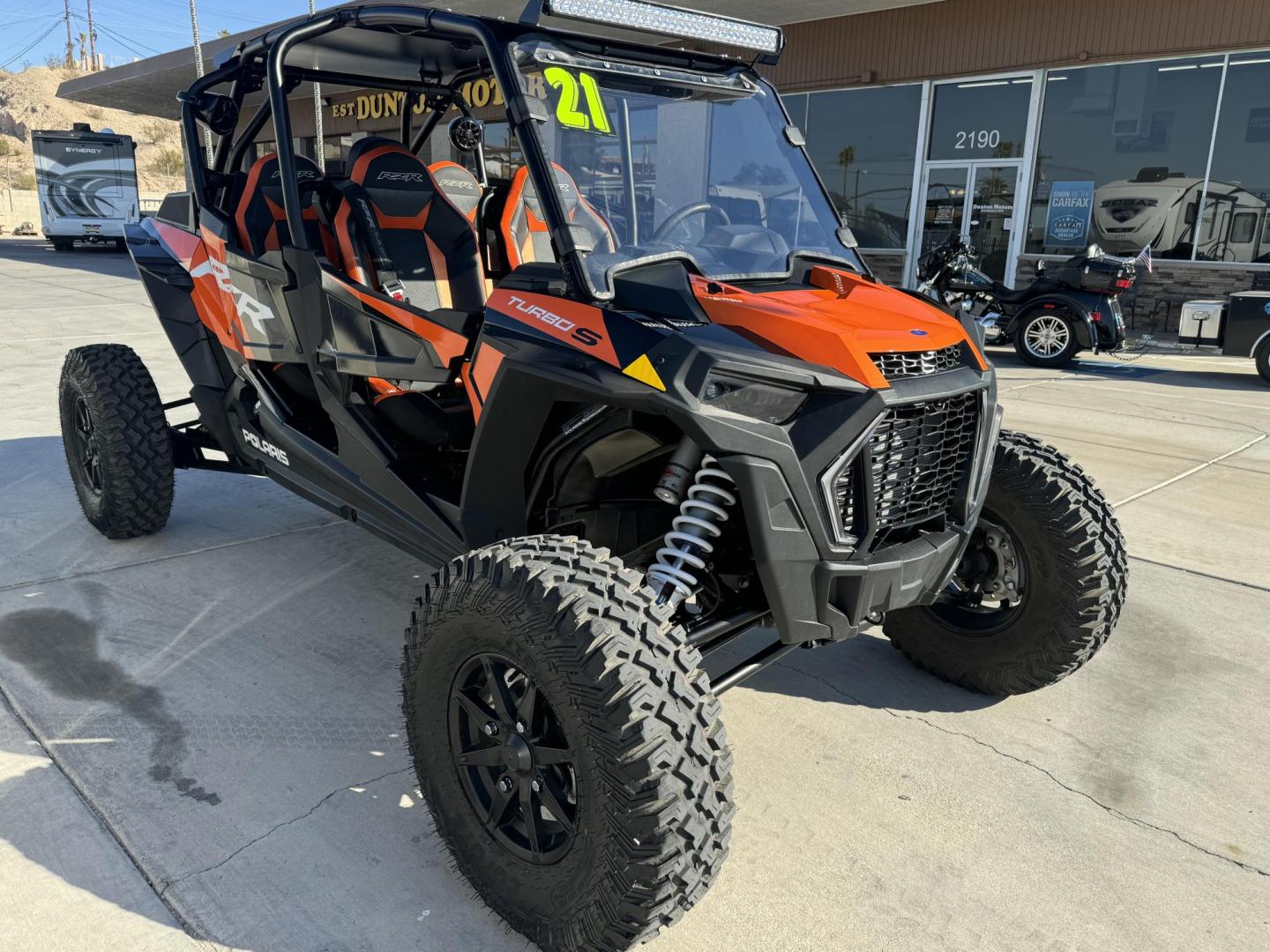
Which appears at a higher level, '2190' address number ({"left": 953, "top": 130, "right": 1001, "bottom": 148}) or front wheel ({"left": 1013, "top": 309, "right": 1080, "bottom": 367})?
'2190' address number ({"left": 953, "top": 130, "right": 1001, "bottom": 148})

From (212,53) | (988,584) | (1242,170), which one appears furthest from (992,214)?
(212,53)

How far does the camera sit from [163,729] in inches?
115

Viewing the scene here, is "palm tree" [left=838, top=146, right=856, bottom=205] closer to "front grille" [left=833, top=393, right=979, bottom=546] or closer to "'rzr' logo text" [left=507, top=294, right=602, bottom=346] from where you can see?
"front grille" [left=833, top=393, right=979, bottom=546]

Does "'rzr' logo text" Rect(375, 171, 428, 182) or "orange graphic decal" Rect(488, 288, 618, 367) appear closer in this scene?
"orange graphic decal" Rect(488, 288, 618, 367)

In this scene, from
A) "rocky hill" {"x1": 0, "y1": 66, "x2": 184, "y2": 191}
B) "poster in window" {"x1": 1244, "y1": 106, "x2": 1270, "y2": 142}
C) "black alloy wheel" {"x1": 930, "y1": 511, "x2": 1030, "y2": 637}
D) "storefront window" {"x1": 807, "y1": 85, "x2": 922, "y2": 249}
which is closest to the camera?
"black alloy wheel" {"x1": 930, "y1": 511, "x2": 1030, "y2": 637}

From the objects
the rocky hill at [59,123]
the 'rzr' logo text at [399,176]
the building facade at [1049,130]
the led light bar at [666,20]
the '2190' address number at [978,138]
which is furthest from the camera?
the rocky hill at [59,123]

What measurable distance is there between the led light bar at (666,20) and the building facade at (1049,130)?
30.6 feet

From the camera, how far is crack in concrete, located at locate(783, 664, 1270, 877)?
252 cm

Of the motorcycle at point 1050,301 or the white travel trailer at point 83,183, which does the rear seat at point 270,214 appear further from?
the white travel trailer at point 83,183

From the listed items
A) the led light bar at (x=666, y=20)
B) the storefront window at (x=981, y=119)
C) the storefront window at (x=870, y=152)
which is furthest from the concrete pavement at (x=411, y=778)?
the storefront window at (x=870, y=152)

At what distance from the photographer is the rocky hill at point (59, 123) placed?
210ft

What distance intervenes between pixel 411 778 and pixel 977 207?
49.4 feet

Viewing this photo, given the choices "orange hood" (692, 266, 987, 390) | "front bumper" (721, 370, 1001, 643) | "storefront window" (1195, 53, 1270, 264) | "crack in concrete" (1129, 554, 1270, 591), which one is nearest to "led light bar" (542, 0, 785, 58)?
A: "orange hood" (692, 266, 987, 390)

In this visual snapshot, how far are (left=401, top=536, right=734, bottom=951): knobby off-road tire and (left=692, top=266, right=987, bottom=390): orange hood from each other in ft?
2.06
